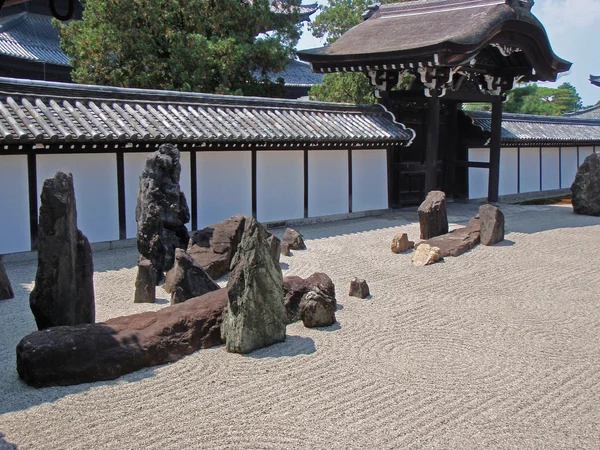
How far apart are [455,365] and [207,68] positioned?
1337 centimetres

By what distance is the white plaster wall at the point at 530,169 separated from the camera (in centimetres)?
2258

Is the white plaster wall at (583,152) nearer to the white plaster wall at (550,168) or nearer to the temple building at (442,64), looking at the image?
the white plaster wall at (550,168)

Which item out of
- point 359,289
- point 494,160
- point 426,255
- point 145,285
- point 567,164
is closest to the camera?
point 145,285

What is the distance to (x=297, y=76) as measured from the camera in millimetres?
29547

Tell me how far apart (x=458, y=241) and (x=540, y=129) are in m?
12.9

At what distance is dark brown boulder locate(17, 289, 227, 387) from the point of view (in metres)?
5.62

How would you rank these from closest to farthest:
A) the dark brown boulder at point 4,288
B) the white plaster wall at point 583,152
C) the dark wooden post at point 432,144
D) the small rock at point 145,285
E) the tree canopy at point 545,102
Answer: the small rock at point 145,285 < the dark brown boulder at point 4,288 < the dark wooden post at point 432,144 < the white plaster wall at point 583,152 < the tree canopy at point 545,102

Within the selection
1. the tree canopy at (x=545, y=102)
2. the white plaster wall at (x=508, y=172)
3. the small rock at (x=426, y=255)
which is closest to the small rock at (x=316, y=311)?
the small rock at (x=426, y=255)

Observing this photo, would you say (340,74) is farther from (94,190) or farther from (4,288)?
(4,288)

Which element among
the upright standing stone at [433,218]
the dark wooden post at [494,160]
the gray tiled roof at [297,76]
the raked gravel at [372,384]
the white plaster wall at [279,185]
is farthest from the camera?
the gray tiled roof at [297,76]

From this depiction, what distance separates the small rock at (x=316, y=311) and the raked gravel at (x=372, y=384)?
120 millimetres

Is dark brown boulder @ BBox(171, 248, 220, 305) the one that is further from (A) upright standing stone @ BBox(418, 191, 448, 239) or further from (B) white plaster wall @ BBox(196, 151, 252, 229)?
(A) upright standing stone @ BBox(418, 191, 448, 239)

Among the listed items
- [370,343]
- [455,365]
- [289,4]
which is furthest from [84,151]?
[289,4]

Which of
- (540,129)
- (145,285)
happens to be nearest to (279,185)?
(145,285)
